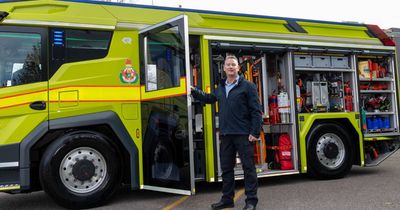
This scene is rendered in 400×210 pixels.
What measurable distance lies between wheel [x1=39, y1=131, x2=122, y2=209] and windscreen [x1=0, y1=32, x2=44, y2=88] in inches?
35.7

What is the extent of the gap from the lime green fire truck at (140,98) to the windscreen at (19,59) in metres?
0.01

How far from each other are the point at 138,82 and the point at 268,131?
2.70 meters

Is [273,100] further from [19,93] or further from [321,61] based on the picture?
[19,93]

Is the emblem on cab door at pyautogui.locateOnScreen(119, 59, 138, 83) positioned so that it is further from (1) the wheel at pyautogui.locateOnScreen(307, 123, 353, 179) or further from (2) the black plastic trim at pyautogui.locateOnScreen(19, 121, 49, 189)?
(1) the wheel at pyautogui.locateOnScreen(307, 123, 353, 179)

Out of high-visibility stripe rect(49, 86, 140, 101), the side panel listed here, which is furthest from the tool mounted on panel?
high-visibility stripe rect(49, 86, 140, 101)

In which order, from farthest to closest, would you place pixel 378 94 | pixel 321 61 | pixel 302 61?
1. pixel 378 94
2. pixel 321 61
3. pixel 302 61

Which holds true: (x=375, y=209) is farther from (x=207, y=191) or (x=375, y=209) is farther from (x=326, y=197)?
A: (x=207, y=191)

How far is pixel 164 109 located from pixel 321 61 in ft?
10.9

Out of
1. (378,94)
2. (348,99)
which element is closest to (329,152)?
(348,99)

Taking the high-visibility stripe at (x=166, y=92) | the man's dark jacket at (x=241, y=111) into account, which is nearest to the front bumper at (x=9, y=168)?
the high-visibility stripe at (x=166, y=92)

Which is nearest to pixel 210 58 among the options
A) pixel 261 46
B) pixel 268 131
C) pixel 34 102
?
pixel 261 46

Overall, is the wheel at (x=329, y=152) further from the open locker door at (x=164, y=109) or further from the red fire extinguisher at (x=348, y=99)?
the open locker door at (x=164, y=109)

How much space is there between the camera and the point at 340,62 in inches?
309

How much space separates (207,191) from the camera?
6.68m
